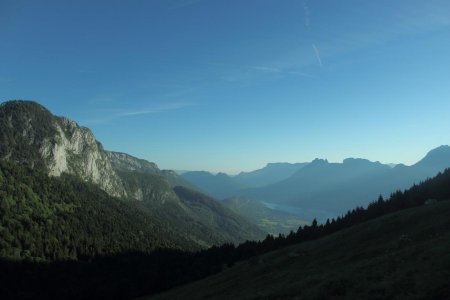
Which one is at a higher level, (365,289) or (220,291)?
(365,289)

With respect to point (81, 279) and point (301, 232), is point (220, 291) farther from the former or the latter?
point (81, 279)

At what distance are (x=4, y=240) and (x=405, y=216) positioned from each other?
197325 mm

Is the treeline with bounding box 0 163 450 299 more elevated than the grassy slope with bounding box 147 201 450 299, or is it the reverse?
the grassy slope with bounding box 147 201 450 299

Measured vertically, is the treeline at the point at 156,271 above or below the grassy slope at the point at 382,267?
below

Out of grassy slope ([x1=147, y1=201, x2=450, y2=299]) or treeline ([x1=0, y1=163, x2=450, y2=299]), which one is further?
treeline ([x1=0, y1=163, x2=450, y2=299])

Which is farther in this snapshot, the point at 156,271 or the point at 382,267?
the point at 156,271

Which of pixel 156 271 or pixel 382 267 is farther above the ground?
pixel 382 267

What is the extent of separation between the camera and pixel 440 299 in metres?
25.8

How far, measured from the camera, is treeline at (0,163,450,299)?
126 metres

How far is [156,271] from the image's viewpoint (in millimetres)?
177250

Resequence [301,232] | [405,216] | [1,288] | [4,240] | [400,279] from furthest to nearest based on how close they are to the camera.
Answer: [4,240] → [1,288] → [301,232] → [405,216] → [400,279]

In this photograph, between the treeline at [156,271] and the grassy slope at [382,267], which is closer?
the grassy slope at [382,267]

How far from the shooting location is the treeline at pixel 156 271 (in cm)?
12581

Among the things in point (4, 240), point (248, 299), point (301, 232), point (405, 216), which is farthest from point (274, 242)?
point (4, 240)
